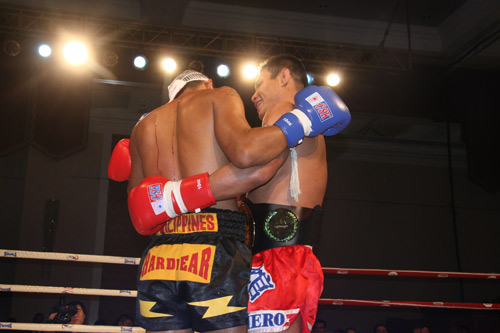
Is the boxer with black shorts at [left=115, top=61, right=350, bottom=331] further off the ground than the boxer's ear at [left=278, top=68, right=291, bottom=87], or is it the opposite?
the boxer's ear at [left=278, top=68, right=291, bottom=87]

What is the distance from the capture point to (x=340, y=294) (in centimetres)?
806

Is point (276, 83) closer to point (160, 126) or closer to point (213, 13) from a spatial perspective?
point (160, 126)

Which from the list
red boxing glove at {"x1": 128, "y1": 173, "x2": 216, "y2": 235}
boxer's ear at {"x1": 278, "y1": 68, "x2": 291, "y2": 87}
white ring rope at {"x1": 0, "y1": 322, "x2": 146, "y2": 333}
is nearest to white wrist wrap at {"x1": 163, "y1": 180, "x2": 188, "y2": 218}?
red boxing glove at {"x1": 128, "y1": 173, "x2": 216, "y2": 235}

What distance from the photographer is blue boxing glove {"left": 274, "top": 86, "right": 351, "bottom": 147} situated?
1.66 metres

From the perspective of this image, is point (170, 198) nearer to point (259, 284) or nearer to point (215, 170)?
point (215, 170)

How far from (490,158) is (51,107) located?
5.98 m

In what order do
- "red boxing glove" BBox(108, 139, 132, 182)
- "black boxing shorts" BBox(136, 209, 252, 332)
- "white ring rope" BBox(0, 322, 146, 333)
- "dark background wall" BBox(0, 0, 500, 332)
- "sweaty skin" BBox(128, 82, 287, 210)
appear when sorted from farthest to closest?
"dark background wall" BBox(0, 0, 500, 332), "white ring rope" BBox(0, 322, 146, 333), "red boxing glove" BBox(108, 139, 132, 182), "sweaty skin" BBox(128, 82, 287, 210), "black boxing shorts" BBox(136, 209, 252, 332)

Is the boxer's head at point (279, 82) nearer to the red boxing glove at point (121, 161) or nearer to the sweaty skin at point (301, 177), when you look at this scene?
the sweaty skin at point (301, 177)

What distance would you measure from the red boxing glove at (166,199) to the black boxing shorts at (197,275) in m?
0.06

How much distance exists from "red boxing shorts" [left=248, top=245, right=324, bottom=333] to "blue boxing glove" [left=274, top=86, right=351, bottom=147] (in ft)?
1.39

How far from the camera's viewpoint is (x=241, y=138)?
5.08 ft

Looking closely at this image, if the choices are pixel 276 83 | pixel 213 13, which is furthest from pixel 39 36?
pixel 276 83

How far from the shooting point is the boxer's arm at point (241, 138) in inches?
61.1

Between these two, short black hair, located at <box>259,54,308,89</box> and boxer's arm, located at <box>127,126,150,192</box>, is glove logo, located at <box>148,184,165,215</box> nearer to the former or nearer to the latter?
boxer's arm, located at <box>127,126,150,192</box>
